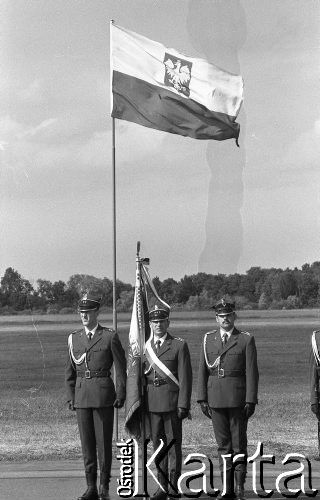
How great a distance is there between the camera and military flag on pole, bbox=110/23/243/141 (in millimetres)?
9344

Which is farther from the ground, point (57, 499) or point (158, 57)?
point (158, 57)

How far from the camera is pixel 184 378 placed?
7074mm

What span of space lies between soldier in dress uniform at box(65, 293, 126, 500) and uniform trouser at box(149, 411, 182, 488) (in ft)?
1.02

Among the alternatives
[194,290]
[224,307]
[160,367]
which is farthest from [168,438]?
[194,290]

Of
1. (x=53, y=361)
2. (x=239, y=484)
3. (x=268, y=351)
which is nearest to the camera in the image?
(x=239, y=484)

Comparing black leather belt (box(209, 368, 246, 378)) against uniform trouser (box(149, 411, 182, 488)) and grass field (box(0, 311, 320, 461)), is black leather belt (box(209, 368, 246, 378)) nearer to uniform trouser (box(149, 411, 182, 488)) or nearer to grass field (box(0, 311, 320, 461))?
uniform trouser (box(149, 411, 182, 488))

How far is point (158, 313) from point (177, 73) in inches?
125

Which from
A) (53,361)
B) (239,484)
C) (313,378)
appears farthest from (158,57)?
(53,361)

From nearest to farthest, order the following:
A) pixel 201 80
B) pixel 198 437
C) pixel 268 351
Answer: pixel 201 80, pixel 198 437, pixel 268 351

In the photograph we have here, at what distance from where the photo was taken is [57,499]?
23.4ft

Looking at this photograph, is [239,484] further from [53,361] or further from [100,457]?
[53,361]

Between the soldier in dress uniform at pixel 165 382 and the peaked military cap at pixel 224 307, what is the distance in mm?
364

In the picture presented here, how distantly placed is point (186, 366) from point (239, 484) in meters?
0.94

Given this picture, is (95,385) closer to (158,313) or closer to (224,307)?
(158,313)
